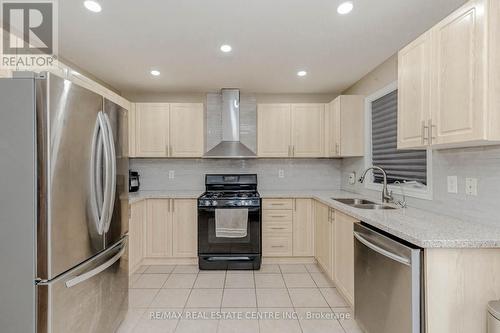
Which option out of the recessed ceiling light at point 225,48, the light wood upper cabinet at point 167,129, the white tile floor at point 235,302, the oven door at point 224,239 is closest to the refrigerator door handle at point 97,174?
the white tile floor at point 235,302

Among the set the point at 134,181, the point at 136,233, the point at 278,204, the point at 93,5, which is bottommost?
the point at 136,233

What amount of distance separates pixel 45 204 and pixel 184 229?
2.28 m

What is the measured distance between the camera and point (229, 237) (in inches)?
128

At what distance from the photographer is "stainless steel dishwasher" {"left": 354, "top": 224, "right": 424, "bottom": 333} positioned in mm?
1359

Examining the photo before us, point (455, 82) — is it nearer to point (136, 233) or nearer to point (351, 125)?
point (351, 125)

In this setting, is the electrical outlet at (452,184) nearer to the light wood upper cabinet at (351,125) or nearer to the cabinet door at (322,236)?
the cabinet door at (322,236)

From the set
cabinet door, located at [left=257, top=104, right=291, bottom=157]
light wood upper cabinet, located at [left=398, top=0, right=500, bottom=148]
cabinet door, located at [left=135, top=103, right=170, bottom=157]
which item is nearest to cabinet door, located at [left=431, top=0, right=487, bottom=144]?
light wood upper cabinet, located at [left=398, top=0, right=500, bottom=148]

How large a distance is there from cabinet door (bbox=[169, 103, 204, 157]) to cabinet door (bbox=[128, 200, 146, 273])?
2.93 ft

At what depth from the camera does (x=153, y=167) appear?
13.3 ft

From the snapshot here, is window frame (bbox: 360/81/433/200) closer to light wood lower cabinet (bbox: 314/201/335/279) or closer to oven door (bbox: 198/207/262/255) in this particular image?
light wood lower cabinet (bbox: 314/201/335/279)

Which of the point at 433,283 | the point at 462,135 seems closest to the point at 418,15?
the point at 462,135

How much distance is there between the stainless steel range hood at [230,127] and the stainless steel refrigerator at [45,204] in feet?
7.26

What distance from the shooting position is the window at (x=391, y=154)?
2295 mm

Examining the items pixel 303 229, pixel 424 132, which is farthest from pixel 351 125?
pixel 424 132
